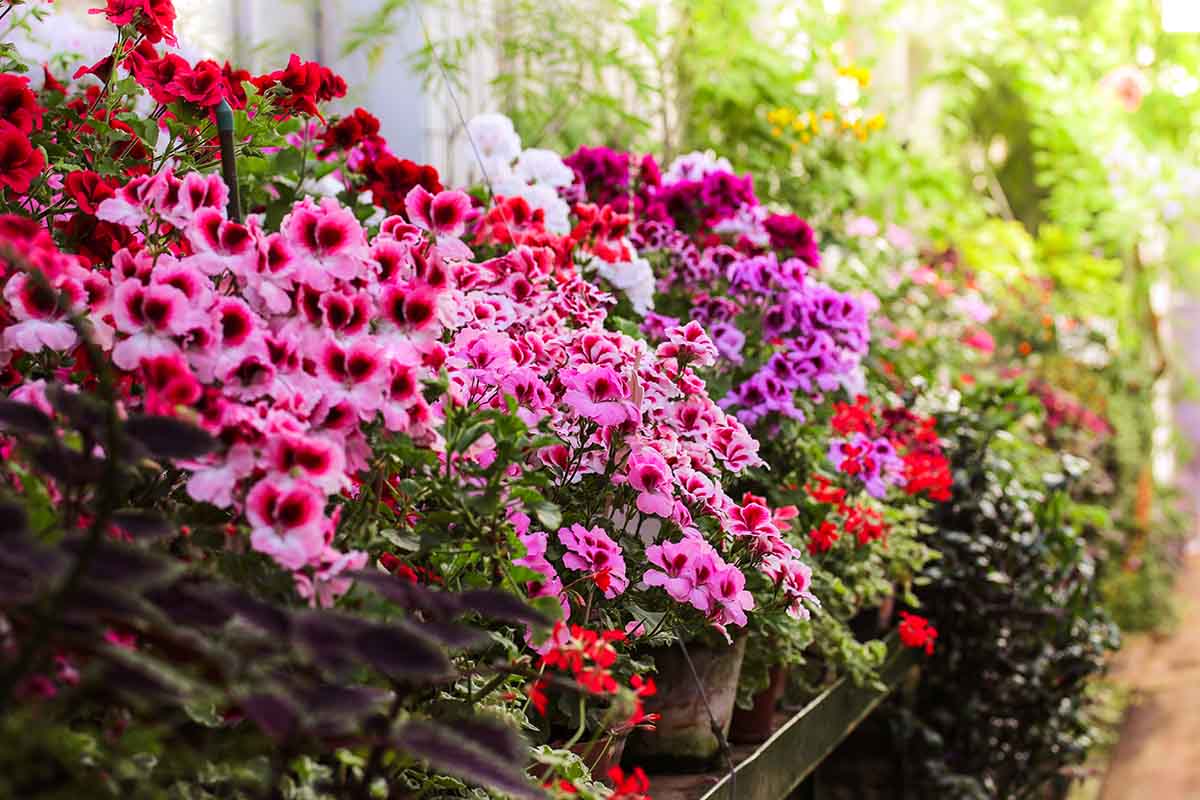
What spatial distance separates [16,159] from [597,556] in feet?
1.79

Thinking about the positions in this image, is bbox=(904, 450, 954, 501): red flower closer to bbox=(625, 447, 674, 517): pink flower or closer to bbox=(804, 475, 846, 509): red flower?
bbox=(804, 475, 846, 509): red flower

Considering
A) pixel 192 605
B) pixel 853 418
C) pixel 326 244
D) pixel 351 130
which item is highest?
pixel 351 130

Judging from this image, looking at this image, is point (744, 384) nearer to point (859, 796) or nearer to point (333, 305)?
point (333, 305)

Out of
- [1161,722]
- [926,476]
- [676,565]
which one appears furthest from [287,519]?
[1161,722]

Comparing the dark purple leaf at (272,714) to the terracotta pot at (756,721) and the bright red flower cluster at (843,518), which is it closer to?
the terracotta pot at (756,721)

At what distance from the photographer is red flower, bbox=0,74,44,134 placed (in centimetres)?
95

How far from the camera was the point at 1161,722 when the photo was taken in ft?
12.5

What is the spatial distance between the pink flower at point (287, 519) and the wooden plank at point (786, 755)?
616 millimetres

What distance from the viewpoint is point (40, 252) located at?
29.2 inches

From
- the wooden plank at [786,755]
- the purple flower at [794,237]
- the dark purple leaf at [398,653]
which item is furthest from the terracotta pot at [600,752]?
the purple flower at [794,237]

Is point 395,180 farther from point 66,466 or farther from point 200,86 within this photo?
point 66,466

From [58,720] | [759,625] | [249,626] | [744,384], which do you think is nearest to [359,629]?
[249,626]

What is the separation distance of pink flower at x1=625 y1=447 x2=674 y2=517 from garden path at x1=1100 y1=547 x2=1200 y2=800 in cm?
272

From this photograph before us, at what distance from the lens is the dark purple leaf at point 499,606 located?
0.72 metres
